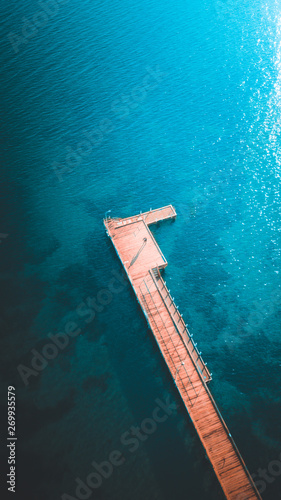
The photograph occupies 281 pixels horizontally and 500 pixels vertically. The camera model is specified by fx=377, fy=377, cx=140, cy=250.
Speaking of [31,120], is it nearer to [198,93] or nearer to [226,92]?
[198,93]

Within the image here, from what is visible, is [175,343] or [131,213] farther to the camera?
[131,213]

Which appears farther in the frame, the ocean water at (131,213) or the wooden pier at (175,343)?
the ocean water at (131,213)

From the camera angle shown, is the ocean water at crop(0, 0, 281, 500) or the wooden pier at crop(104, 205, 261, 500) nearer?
the wooden pier at crop(104, 205, 261, 500)

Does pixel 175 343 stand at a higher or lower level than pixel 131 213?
lower

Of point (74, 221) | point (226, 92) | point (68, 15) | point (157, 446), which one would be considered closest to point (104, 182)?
point (74, 221)
